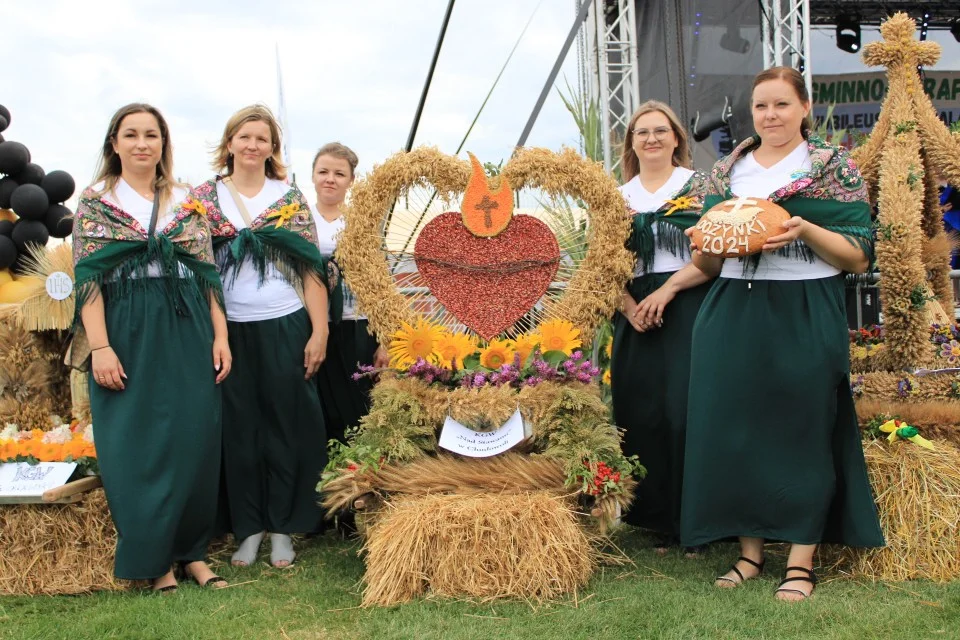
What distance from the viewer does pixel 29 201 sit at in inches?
232

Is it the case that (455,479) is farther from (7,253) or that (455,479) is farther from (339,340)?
(7,253)

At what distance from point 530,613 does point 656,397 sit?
1141 millimetres

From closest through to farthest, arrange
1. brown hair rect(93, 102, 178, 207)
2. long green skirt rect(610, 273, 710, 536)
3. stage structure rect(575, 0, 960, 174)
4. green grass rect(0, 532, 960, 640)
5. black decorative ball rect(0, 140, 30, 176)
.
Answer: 1. green grass rect(0, 532, 960, 640)
2. brown hair rect(93, 102, 178, 207)
3. long green skirt rect(610, 273, 710, 536)
4. black decorative ball rect(0, 140, 30, 176)
5. stage structure rect(575, 0, 960, 174)

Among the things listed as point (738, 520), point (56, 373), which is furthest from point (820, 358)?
point (56, 373)

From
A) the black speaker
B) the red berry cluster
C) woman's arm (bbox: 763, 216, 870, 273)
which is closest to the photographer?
woman's arm (bbox: 763, 216, 870, 273)

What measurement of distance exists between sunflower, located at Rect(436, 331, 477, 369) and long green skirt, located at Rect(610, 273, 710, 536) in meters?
0.67

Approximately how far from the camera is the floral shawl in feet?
11.2

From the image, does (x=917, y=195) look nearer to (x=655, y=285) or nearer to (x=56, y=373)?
(x=655, y=285)

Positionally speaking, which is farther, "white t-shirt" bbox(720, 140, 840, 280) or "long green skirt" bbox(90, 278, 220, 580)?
"long green skirt" bbox(90, 278, 220, 580)

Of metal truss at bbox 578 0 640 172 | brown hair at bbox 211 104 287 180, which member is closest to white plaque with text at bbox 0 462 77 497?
brown hair at bbox 211 104 287 180

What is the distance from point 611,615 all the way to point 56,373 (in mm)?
2610

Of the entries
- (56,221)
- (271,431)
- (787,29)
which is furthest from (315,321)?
(787,29)

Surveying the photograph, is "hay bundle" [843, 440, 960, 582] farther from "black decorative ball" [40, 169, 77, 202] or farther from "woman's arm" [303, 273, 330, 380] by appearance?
"black decorative ball" [40, 169, 77, 202]

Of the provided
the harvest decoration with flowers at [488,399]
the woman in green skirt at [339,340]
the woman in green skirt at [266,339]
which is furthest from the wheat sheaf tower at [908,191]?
the woman in green skirt at [266,339]
